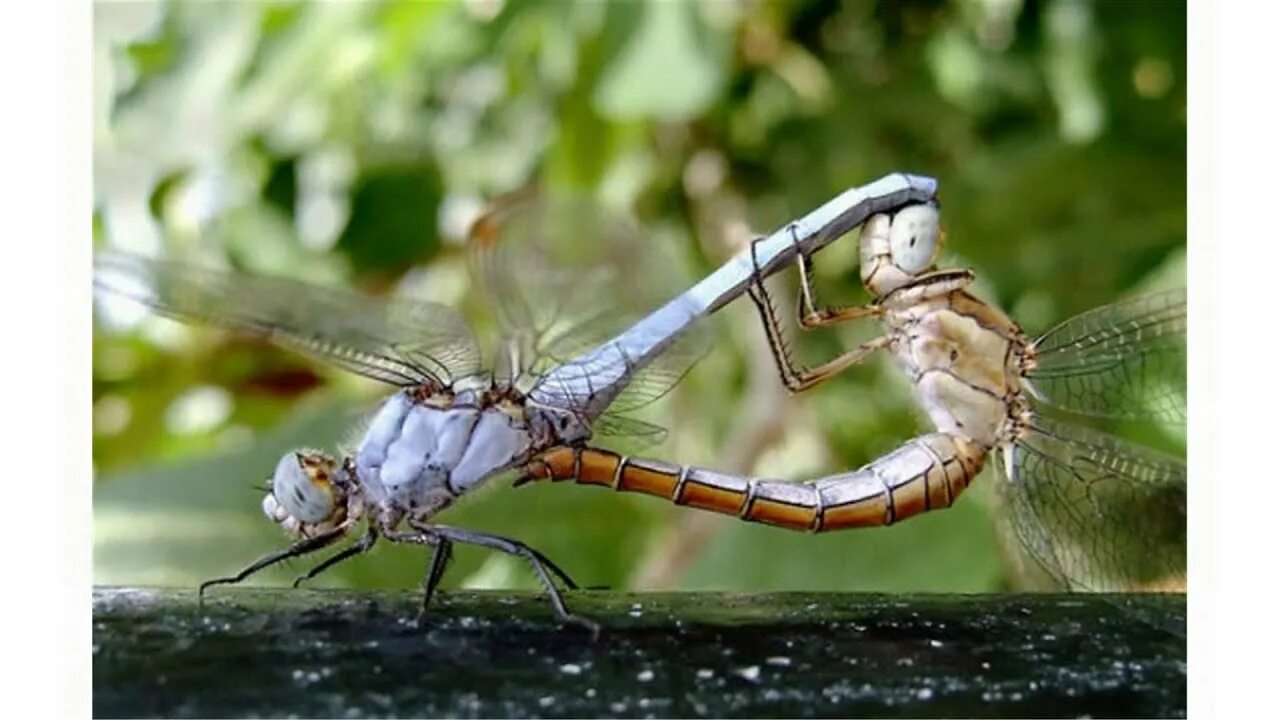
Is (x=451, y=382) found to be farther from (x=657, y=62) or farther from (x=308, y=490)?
(x=657, y=62)

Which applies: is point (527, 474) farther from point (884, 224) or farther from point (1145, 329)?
point (1145, 329)

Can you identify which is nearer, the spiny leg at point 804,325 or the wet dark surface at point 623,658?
the wet dark surface at point 623,658

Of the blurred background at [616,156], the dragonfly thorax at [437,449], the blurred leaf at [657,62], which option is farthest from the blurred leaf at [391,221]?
the dragonfly thorax at [437,449]

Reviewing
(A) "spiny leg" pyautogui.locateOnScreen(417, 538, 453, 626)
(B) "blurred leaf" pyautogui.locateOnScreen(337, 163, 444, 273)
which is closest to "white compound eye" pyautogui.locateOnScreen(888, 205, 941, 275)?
(A) "spiny leg" pyautogui.locateOnScreen(417, 538, 453, 626)

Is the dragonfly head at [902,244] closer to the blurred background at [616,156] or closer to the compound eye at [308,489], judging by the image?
the compound eye at [308,489]

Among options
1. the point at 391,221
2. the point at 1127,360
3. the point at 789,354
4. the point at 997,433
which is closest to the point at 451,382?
the point at 789,354
